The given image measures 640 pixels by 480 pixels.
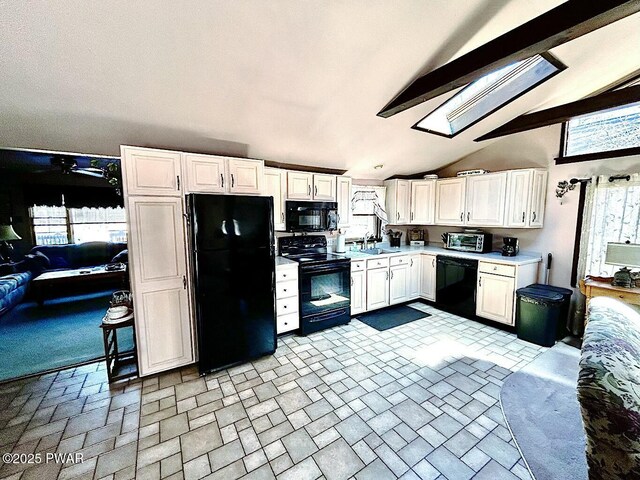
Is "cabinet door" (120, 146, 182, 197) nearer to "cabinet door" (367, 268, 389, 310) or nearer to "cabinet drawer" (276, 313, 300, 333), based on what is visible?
"cabinet drawer" (276, 313, 300, 333)

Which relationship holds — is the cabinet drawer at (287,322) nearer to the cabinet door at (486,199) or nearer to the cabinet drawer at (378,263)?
the cabinet drawer at (378,263)

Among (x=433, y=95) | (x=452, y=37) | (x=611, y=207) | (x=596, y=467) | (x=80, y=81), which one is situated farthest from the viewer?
(x=611, y=207)

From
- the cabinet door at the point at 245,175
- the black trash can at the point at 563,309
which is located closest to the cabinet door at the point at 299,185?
the cabinet door at the point at 245,175

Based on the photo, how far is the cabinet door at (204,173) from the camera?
8.59 feet

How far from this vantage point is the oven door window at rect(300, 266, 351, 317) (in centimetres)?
342

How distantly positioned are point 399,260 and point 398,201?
43.8 inches

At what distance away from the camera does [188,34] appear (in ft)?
A: 5.29

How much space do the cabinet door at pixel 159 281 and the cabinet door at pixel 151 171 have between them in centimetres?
8

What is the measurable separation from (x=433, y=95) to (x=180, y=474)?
336 centimetres

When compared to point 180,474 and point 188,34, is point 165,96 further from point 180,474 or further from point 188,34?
point 180,474

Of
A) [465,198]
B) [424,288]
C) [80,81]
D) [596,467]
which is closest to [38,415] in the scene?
[80,81]

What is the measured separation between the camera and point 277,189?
3.51 m

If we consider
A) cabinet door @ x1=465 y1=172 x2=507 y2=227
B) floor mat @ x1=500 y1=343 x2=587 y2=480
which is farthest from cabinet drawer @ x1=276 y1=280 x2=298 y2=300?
cabinet door @ x1=465 y1=172 x2=507 y2=227

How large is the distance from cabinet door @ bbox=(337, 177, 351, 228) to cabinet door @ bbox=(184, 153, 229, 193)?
178 centimetres
